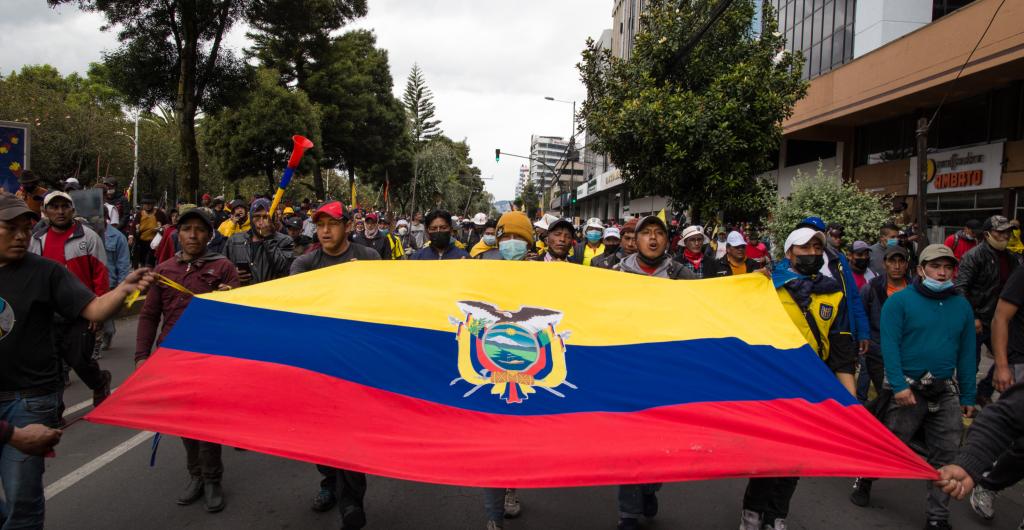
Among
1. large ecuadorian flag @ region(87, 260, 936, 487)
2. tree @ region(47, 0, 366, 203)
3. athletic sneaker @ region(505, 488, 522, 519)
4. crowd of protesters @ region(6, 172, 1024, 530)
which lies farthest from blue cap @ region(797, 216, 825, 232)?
tree @ region(47, 0, 366, 203)

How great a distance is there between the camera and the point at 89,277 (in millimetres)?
6246

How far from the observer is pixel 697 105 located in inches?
491

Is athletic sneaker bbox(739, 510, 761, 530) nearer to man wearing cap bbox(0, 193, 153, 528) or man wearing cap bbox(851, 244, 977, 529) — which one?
man wearing cap bbox(851, 244, 977, 529)

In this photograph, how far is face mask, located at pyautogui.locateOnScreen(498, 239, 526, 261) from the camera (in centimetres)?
573

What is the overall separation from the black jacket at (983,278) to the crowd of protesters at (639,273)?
0.01 meters

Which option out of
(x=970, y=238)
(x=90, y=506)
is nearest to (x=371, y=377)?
(x=90, y=506)

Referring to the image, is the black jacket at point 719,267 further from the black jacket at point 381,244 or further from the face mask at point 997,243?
the black jacket at point 381,244

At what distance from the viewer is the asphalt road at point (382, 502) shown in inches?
158

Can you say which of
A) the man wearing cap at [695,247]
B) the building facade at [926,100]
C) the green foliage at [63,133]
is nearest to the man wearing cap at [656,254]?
the man wearing cap at [695,247]

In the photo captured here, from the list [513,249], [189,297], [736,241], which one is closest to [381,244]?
[513,249]

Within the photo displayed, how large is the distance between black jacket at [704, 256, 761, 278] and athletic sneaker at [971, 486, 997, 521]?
3586 mm

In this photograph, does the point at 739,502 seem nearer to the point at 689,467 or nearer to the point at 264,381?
the point at 689,467

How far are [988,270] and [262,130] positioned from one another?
74.4 feet

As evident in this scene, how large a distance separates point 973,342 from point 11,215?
5542 mm
